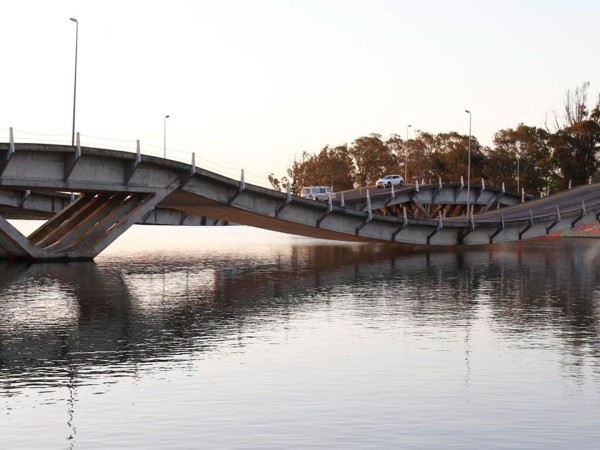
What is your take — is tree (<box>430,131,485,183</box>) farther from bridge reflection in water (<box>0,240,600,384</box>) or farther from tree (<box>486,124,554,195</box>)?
bridge reflection in water (<box>0,240,600,384</box>)

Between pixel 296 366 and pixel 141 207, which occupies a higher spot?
pixel 141 207

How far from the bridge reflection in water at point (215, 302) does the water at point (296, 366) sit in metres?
0.10

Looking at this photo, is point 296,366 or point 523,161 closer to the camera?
point 296,366

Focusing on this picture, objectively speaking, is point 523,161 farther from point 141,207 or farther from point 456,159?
point 141,207

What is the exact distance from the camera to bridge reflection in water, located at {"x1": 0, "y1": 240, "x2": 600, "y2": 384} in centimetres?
2394

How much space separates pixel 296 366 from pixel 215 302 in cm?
1468

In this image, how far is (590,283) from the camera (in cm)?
4775

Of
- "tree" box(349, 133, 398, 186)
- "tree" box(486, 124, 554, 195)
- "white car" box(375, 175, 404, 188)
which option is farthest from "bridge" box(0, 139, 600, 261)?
"tree" box(349, 133, 398, 186)

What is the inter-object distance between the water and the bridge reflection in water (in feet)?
0.32

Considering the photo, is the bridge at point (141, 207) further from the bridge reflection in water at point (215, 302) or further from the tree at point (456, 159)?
the tree at point (456, 159)

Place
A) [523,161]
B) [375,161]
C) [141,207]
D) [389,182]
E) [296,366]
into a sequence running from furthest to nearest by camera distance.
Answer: [375,161], [523,161], [389,182], [141,207], [296,366]

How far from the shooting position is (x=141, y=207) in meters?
58.8

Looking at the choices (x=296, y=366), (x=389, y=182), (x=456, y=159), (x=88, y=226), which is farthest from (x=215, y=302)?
(x=456, y=159)

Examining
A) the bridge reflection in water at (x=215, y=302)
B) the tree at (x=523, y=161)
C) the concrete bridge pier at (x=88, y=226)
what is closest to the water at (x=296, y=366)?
the bridge reflection in water at (x=215, y=302)
